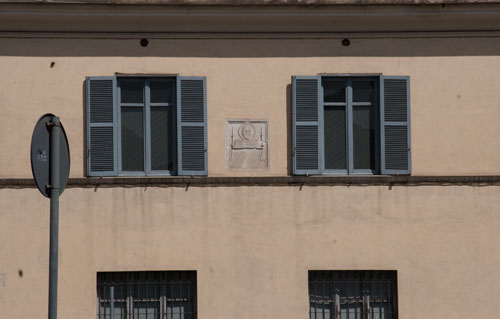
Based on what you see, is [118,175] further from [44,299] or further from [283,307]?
[283,307]

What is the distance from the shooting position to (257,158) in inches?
581

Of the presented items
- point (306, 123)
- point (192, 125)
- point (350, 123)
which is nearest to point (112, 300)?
point (192, 125)

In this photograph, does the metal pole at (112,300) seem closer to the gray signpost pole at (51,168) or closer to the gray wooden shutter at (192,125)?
the gray wooden shutter at (192,125)

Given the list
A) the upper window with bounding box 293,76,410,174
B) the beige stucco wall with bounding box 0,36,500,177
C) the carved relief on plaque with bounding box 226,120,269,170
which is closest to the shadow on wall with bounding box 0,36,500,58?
the beige stucco wall with bounding box 0,36,500,177

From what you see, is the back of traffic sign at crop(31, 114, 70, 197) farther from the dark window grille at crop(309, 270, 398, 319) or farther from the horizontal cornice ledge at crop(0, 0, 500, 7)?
the dark window grille at crop(309, 270, 398, 319)

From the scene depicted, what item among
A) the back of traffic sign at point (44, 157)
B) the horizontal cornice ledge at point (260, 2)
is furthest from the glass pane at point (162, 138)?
the back of traffic sign at point (44, 157)

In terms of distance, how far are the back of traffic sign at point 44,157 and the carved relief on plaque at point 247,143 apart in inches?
275

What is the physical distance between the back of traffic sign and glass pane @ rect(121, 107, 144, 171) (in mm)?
6870

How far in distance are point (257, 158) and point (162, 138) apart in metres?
1.43

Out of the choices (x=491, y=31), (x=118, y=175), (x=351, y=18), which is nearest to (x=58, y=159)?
(x=118, y=175)

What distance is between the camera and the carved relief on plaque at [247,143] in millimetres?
14750

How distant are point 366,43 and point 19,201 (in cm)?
556

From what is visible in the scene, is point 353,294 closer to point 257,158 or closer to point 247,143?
point 257,158

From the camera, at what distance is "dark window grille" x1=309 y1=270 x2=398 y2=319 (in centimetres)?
1473
